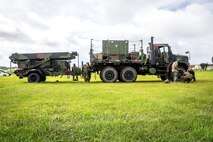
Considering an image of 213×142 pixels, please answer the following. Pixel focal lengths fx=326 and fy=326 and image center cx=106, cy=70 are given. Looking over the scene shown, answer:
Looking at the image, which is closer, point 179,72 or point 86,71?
point 179,72

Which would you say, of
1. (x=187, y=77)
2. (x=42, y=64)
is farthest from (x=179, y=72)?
(x=42, y=64)

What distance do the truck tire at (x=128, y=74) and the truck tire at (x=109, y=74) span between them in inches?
20.6

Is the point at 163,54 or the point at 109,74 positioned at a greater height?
the point at 163,54

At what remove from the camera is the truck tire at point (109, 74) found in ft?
78.6

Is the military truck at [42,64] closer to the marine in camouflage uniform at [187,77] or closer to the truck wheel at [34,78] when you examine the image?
the truck wheel at [34,78]

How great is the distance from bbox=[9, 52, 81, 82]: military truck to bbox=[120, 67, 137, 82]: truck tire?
4.29 metres

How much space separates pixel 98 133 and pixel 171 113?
2.60m

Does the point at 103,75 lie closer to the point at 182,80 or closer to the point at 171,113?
the point at 182,80

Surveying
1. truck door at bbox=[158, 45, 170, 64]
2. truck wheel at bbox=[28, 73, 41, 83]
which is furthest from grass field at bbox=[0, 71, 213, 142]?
truck wheel at bbox=[28, 73, 41, 83]

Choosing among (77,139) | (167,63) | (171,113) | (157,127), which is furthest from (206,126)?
(167,63)

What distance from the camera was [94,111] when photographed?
8.22 meters

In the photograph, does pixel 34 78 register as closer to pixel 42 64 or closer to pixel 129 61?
pixel 42 64

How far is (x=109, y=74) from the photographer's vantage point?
24.1 m

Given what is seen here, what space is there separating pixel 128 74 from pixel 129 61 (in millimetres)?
983
